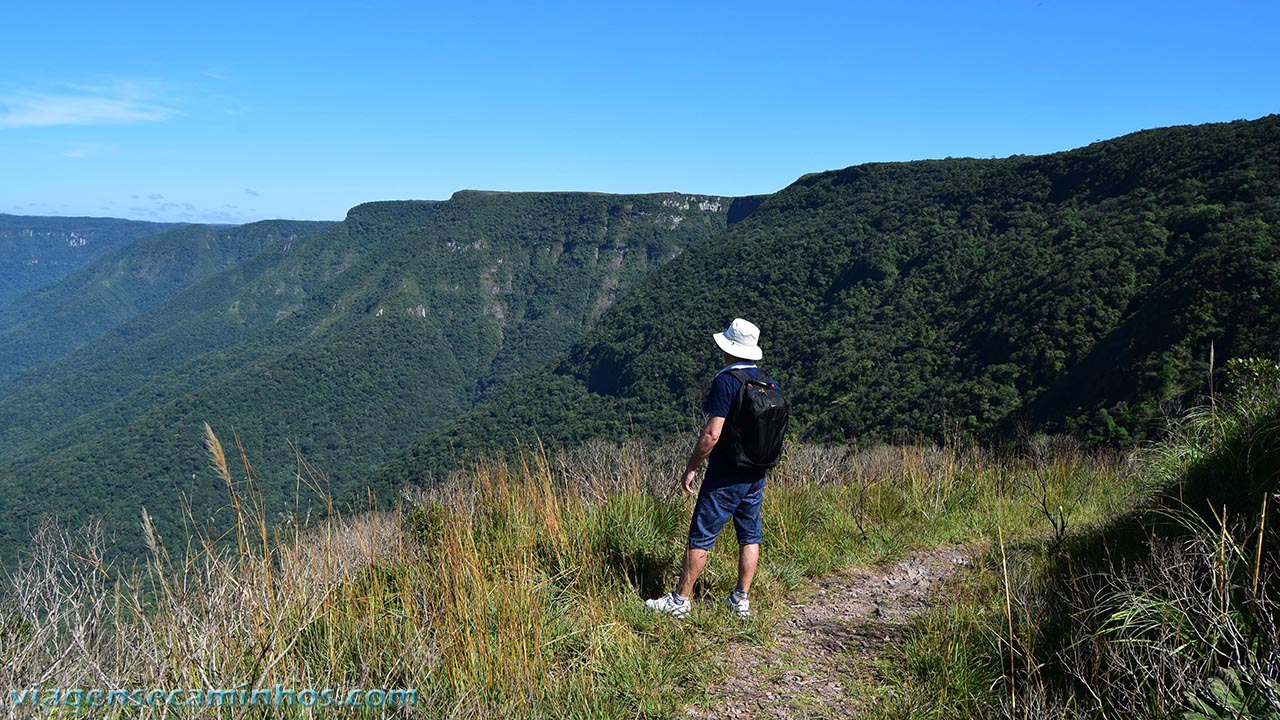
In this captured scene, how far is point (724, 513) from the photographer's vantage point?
126 inches

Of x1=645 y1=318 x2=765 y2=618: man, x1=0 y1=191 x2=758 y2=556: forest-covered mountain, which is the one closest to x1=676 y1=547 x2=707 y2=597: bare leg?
x1=645 y1=318 x2=765 y2=618: man

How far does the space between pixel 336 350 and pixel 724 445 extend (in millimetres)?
99717

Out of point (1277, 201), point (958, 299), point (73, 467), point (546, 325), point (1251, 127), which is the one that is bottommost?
point (73, 467)

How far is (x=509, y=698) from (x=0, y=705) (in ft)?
3.91

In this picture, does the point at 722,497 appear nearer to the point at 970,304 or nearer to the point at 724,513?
A: the point at 724,513

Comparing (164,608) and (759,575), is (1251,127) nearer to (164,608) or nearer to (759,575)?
(759,575)

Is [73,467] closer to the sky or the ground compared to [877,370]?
closer to the ground

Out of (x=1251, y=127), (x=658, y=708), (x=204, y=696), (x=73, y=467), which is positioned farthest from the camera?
(x=73, y=467)

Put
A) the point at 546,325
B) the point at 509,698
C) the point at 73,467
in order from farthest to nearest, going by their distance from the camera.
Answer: the point at 546,325 < the point at 73,467 < the point at 509,698

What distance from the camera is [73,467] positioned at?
67.2 metres

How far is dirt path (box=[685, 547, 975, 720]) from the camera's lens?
2477 millimetres

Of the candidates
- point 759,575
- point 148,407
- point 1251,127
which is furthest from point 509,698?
point 148,407

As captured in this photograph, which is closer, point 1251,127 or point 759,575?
point 759,575

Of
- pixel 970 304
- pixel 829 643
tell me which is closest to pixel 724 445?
pixel 829 643
